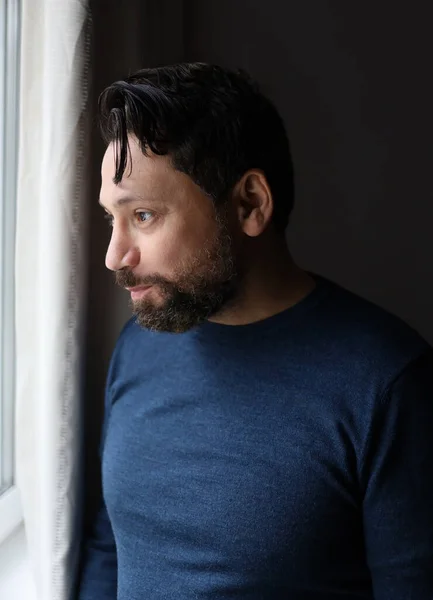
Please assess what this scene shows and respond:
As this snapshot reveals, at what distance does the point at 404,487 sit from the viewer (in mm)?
865

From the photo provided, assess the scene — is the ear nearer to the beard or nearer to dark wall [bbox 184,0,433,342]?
the beard

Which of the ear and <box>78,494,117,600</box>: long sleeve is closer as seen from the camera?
the ear

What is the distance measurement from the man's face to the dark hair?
0.02 meters

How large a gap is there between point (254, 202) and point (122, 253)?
0.22 meters

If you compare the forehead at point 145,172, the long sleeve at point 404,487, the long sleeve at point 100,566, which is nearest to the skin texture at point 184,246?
the forehead at point 145,172

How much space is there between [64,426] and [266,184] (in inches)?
20.2

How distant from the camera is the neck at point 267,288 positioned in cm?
100

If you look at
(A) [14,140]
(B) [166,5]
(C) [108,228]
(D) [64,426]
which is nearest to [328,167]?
(B) [166,5]

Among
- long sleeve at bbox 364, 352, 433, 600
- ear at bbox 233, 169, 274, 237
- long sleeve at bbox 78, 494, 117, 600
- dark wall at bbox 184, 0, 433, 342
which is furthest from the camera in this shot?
dark wall at bbox 184, 0, 433, 342

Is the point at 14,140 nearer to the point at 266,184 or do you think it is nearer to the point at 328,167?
the point at 266,184

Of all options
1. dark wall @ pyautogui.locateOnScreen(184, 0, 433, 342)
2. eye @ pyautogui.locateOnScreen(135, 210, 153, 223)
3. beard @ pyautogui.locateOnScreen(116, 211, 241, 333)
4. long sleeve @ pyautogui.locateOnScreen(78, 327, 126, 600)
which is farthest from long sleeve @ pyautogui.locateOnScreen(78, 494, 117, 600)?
dark wall @ pyautogui.locateOnScreen(184, 0, 433, 342)

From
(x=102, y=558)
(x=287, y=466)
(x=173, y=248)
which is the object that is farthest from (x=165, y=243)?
(x=102, y=558)

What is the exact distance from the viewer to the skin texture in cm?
92

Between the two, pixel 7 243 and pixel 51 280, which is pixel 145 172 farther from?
pixel 7 243
